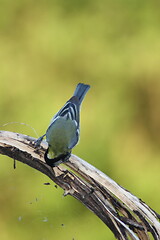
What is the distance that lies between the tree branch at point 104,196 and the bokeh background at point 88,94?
107 cm

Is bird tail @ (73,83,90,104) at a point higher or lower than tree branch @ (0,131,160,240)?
higher

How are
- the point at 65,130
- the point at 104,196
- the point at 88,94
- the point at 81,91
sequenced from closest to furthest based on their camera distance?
the point at 104,196 < the point at 65,130 < the point at 81,91 < the point at 88,94

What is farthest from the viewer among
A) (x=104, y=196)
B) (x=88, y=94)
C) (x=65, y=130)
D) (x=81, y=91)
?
(x=88, y=94)

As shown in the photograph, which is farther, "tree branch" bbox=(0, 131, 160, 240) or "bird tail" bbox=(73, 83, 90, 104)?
"bird tail" bbox=(73, 83, 90, 104)

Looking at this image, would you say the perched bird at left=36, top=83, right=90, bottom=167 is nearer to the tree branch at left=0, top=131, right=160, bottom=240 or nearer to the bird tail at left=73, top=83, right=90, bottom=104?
the bird tail at left=73, top=83, right=90, bottom=104

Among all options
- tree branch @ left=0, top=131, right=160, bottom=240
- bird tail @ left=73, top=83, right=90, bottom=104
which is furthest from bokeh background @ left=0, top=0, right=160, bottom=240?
tree branch @ left=0, top=131, right=160, bottom=240

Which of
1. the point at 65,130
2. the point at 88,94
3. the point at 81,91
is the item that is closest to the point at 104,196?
the point at 65,130

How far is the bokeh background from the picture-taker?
8.13 ft

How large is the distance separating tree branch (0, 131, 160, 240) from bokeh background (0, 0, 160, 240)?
→ 107 cm

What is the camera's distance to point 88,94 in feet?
8.90

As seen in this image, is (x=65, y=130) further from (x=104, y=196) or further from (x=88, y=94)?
(x=88, y=94)

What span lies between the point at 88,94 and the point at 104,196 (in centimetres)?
143

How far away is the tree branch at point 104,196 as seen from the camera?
131 cm

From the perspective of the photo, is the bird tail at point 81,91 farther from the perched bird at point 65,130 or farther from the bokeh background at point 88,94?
the bokeh background at point 88,94
